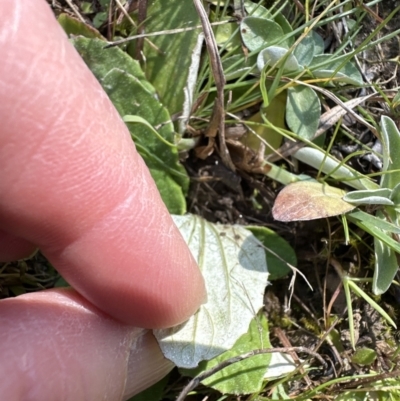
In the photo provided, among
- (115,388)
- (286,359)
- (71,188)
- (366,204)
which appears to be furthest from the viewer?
(286,359)

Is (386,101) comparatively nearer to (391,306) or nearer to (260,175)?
(260,175)

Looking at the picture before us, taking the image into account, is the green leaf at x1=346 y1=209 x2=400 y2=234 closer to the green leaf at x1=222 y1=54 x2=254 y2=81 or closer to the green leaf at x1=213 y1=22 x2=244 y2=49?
the green leaf at x1=222 y1=54 x2=254 y2=81

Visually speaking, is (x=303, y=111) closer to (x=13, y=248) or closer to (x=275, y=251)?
(x=275, y=251)

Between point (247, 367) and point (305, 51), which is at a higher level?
point (305, 51)

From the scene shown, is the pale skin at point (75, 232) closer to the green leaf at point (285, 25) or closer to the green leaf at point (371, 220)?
the green leaf at point (371, 220)

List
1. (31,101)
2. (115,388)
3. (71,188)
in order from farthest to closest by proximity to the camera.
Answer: (115,388) → (71,188) → (31,101)

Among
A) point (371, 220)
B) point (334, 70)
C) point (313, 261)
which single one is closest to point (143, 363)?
point (313, 261)

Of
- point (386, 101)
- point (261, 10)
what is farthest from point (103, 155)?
point (386, 101)
